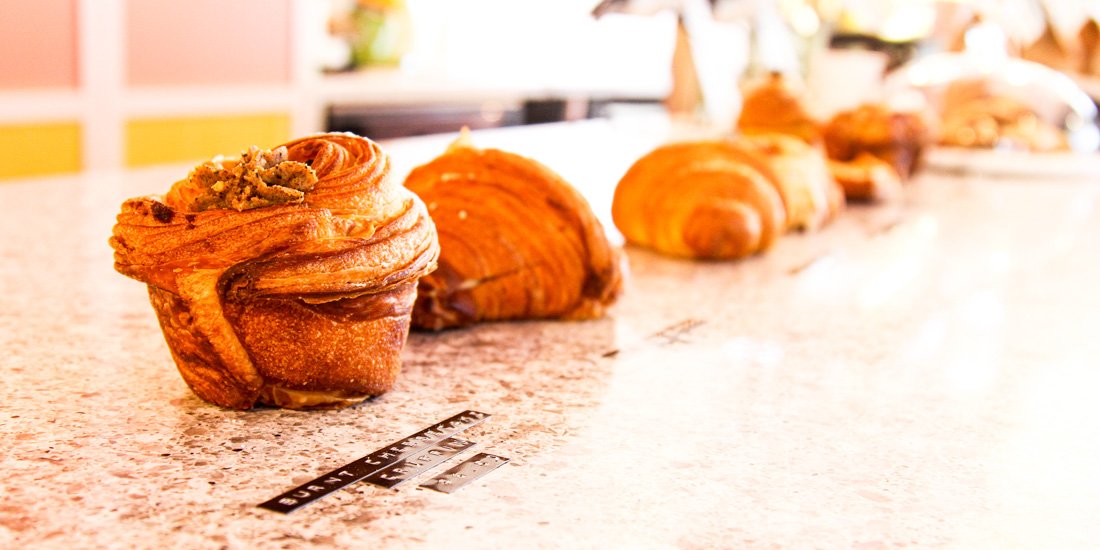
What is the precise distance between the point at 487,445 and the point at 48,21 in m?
2.81

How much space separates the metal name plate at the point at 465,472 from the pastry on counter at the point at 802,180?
996 mm

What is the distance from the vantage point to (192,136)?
3605mm

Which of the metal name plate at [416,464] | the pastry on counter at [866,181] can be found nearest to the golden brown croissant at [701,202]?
the pastry on counter at [866,181]

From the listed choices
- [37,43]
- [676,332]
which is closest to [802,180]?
[676,332]

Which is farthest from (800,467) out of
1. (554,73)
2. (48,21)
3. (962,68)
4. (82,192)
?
(554,73)

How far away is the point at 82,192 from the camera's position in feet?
5.55

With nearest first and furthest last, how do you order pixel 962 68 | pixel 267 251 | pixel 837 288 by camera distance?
1. pixel 267 251
2. pixel 837 288
3. pixel 962 68

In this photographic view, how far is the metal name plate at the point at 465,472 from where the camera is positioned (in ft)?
2.02

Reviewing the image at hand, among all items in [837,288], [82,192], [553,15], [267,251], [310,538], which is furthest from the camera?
[553,15]

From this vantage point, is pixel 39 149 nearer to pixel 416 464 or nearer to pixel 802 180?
pixel 802 180

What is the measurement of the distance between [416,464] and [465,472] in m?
0.03

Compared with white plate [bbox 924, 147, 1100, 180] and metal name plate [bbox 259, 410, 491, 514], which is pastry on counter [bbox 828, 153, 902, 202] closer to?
white plate [bbox 924, 147, 1100, 180]

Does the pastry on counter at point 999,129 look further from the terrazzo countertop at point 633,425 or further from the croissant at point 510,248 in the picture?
the croissant at point 510,248

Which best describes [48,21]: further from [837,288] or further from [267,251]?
[267,251]
